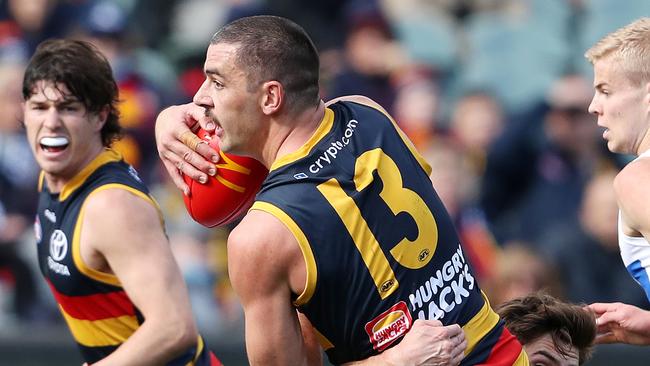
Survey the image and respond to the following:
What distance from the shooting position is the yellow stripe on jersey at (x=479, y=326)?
4.31 meters

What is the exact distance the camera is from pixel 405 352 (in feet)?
13.4

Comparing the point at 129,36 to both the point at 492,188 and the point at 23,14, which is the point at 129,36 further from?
the point at 492,188

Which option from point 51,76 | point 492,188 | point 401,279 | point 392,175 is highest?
point 51,76

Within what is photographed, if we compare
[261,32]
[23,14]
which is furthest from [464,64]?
[261,32]

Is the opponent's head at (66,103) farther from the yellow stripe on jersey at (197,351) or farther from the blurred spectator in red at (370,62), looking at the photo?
the blurred spectator in red at (370,62)

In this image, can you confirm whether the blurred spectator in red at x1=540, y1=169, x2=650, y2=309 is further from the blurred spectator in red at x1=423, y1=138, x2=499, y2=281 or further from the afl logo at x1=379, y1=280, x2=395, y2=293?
the afl logo at x1=379, y1=280, x2=395, y2=293

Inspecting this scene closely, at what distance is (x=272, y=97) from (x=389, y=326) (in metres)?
0.91

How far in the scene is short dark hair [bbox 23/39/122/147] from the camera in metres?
5.57

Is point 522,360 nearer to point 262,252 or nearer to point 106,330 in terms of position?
point 262,252

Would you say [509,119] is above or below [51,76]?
below

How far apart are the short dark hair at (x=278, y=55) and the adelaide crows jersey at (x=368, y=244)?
0.50ft

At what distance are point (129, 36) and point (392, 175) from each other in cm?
636

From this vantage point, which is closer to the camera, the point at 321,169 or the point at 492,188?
the point at 321,169

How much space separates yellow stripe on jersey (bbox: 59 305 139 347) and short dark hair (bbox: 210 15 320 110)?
62.2 inches
